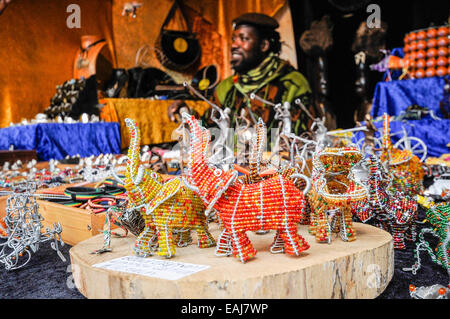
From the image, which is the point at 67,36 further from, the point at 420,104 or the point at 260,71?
the point at 420,104

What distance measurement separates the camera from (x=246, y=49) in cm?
437

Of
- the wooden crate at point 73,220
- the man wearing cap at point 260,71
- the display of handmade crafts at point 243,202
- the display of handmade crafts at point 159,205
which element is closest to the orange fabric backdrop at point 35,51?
the man wearing cap at point 260,71

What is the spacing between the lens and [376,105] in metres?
3.91

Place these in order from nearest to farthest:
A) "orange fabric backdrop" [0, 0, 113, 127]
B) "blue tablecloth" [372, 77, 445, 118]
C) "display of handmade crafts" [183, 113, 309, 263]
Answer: "display of handmade crafts" [183, 113, 309, 263]
"blue tablecloth" [372, 77, 445, 118]
"orange fabric backdrop" [0, 0, 113, 127]

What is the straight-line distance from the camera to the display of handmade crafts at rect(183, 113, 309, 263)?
35.6 inches

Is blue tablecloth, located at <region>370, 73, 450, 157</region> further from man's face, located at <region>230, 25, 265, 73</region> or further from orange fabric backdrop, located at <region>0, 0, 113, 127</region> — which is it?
orange fabric backdrop, located at <region>0, 0, 113, 127</region>

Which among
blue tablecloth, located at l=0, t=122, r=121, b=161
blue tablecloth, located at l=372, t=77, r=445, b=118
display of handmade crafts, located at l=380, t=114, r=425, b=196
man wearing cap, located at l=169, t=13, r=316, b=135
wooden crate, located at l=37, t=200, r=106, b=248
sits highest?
man wearing cap, located at l=169, t=13, r=316, b=135

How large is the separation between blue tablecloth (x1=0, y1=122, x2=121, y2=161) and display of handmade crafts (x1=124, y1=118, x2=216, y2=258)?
3.09 meters

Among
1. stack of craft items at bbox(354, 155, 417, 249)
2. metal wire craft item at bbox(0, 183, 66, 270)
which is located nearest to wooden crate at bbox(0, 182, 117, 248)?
metal wire craft item at bbox(0, 183, 66, 270)

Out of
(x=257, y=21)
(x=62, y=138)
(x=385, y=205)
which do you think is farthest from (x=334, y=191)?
(x=257, y=21)

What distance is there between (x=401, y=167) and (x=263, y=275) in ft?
3.66

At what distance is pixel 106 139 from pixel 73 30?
2.92 metres

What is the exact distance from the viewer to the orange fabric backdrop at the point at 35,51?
520cm
